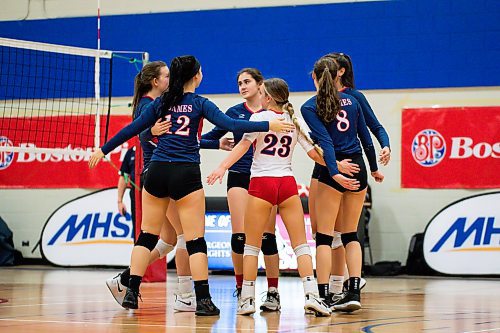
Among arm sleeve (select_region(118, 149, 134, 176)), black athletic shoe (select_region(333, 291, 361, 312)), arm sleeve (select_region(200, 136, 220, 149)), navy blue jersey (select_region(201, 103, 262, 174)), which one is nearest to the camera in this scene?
black athletic shoe (select_region(333, 291, 361, 312))

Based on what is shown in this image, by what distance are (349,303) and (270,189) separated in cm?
109

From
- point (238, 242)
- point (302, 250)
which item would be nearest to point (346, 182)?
point (302, 250)

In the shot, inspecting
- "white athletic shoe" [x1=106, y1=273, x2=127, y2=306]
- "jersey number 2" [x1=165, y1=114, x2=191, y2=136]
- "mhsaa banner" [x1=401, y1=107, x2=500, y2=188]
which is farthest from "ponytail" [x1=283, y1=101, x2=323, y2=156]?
"mhsaa banner" [x1=401, y1=107, x2=500, y2=188]

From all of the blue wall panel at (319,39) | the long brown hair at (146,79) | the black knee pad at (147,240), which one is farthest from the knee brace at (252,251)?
the blue wall panel at (319,39)

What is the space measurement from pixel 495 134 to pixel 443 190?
1084 mm

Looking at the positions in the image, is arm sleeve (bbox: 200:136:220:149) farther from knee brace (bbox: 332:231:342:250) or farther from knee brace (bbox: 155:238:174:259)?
knee brace (bbox: 332:231:342:250)

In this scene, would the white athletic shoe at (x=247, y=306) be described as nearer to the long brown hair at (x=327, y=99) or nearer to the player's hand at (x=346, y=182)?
the player's hand at (x=346, y=182)

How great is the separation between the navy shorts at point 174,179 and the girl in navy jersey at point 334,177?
1.01 meters

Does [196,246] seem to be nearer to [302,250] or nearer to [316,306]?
[302,250]

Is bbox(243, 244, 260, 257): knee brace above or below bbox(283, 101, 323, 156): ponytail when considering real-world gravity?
below

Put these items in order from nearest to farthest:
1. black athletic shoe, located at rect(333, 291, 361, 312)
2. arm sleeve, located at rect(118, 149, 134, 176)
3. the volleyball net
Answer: black athletic shoe, located at rect(333, 291, 361, 312) < arm sleeve, located at rect(118, 149, 134, 176) < the volleyball net

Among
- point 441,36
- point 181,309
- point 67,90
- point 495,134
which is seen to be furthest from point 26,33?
point 181,309

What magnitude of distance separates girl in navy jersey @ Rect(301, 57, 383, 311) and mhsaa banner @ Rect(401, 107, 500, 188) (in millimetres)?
6139

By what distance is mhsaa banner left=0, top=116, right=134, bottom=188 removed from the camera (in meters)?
15.0
